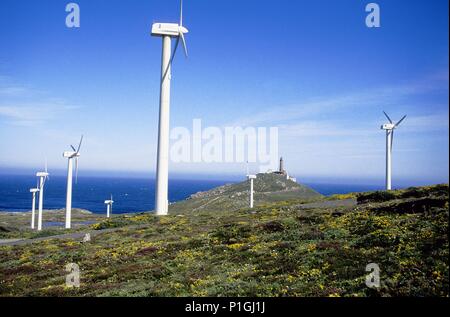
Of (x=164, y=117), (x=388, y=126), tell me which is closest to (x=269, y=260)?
(x=164, y=117)

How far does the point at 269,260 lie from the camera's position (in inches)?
900

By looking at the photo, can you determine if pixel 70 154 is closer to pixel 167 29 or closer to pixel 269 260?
pixel 167 29

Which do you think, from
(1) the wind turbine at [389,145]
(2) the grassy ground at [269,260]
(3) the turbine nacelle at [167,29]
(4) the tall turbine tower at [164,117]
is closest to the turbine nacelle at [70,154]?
(4) the tall turbine tower at [164,117]

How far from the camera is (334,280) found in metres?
17.6

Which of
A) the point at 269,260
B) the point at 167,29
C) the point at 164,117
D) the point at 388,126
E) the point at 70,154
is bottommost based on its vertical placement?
the point at 269,260

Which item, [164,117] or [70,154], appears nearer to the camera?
[164,117]

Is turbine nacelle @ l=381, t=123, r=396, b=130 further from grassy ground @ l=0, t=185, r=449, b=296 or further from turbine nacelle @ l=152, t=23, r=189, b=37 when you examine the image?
grassy ground @ l=0, t=185, r=449, b=296

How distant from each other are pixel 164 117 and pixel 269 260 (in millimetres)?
36454

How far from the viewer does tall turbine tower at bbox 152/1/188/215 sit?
182ft

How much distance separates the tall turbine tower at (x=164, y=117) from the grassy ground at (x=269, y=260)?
18.0m

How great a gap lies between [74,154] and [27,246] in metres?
38.0

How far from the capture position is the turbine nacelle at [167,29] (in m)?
59.6
